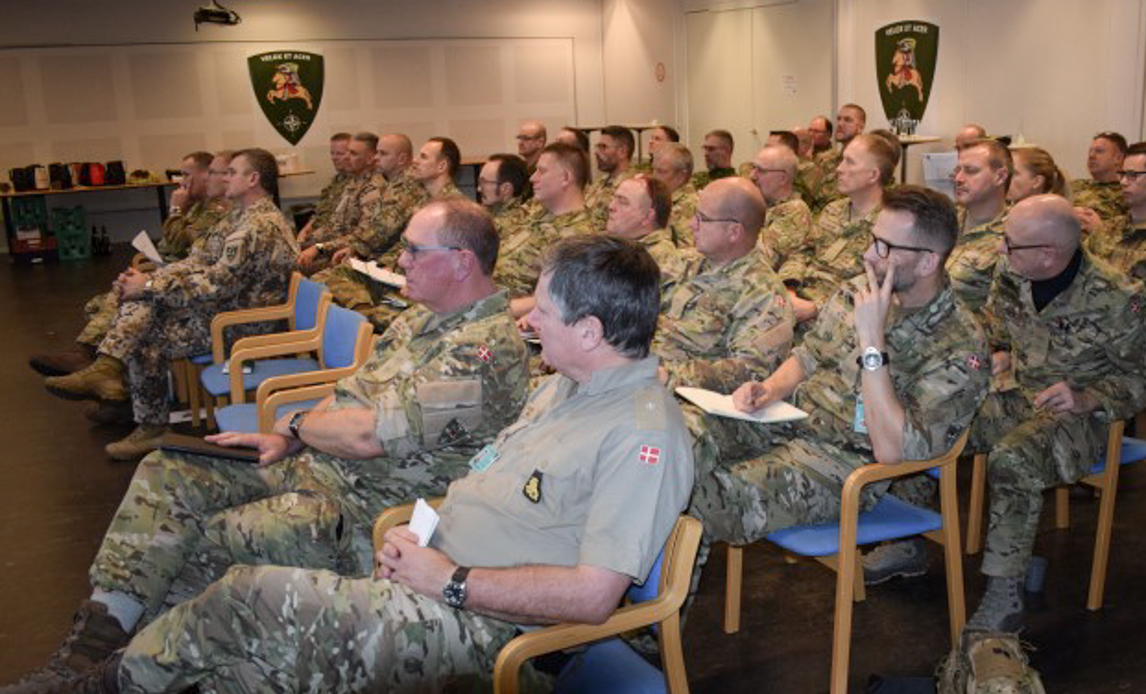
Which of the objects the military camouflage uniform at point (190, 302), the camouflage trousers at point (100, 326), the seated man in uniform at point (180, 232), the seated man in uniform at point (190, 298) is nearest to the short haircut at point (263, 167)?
the seated man in uniform at point (190, 298)

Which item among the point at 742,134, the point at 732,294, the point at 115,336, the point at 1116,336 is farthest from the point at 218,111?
the point at 1116,336

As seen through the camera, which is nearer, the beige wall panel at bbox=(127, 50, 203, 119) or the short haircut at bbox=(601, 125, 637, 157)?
the short haircut at bbox=(601, 125, 637, 157)

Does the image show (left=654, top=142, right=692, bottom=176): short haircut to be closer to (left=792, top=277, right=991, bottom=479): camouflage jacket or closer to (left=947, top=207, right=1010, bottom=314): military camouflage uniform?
(left=947, top=207, right=1010, bottom=314): military camouflage uniform

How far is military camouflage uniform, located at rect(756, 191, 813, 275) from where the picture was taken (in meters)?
5.37

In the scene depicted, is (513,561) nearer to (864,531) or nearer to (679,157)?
(864,531)

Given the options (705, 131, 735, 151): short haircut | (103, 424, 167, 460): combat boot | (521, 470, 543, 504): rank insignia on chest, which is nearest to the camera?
(521, 470, 543, 504): rank insignia on chest

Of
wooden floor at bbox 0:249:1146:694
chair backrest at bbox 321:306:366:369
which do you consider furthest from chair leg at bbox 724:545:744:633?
chair backrest at bbox 321:306:366:369

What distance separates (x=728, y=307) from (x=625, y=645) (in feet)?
5.18

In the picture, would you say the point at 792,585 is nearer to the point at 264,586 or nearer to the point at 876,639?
the point at 876,639

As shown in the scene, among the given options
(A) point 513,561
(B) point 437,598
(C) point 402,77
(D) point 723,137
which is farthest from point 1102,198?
(C) point 402,77

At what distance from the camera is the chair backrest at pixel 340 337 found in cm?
384

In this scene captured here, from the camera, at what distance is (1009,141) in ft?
27.6

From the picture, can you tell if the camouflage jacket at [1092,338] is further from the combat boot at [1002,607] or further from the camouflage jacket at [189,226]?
the camouflage jacket at [189,226]

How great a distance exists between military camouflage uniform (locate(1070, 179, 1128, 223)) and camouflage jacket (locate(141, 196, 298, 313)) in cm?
424
